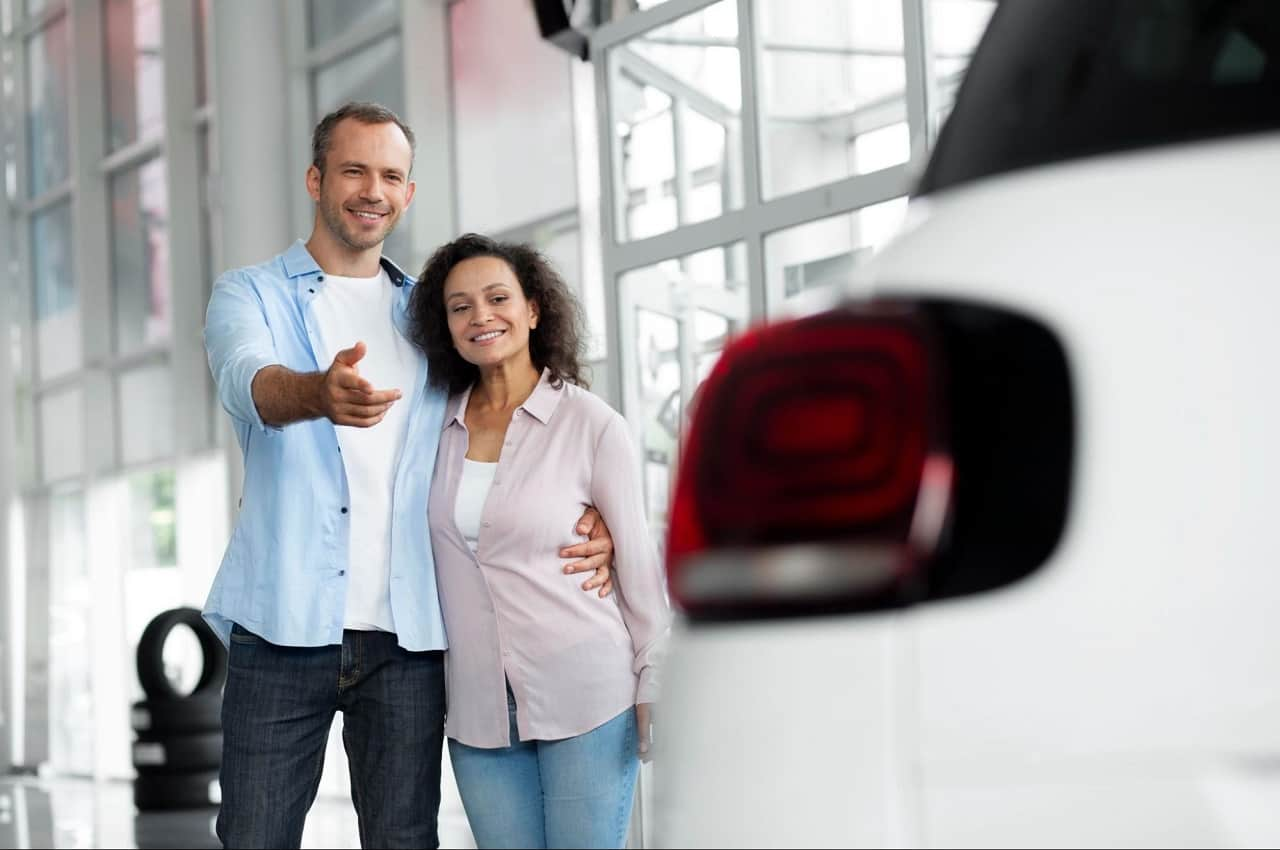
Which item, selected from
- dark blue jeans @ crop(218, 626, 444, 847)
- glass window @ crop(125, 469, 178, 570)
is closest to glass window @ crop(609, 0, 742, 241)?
dark blue jeans @ crop(218, 626, 444, 847)

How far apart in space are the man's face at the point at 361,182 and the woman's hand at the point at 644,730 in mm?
801

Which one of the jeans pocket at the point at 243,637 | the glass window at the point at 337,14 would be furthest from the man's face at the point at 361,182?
the glass window at the point at 337,14

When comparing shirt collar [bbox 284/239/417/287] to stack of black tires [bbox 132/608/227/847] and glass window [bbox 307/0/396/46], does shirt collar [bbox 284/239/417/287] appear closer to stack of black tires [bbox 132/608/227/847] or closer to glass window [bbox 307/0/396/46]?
stack of black tires [bbox 132/608/227/847]

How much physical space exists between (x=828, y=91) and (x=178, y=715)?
233 inches

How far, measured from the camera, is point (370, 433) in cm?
234

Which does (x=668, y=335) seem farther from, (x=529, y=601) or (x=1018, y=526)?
(x=1018, y=526)

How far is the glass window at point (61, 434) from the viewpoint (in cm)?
1445

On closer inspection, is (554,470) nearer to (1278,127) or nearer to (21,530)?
(1278,127)

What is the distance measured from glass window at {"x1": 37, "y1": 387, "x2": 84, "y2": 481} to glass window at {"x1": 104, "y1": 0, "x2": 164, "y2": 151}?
238 centimetres

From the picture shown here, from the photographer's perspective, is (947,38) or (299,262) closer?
(299,262)

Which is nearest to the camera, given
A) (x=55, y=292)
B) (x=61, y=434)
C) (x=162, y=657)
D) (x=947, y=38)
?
(x=947, y=38)

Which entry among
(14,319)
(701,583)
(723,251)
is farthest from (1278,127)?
(14,319)

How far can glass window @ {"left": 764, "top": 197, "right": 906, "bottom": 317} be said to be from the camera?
5.73 metres

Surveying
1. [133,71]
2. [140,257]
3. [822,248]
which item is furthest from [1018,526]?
[133,71]
